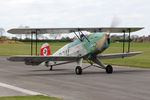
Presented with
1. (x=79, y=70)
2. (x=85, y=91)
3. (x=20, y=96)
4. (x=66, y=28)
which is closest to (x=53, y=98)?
(x=20, y=96)

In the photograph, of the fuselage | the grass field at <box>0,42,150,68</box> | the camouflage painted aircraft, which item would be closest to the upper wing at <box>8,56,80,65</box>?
the camouflage painted aircraft

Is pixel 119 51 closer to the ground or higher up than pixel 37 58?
higher up

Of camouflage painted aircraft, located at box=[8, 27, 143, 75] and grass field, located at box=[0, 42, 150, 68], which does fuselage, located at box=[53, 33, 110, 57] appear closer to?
camouflage painted aircraft, located at box=[8, 27, 143, 75]

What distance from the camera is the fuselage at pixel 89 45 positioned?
16.5 metres

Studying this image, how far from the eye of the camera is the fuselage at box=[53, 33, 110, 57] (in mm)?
16453

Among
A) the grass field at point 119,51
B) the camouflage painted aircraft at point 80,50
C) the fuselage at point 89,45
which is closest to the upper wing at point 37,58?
the camouflage painted aircraft at point 80,50

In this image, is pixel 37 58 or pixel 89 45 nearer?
pixel 37 58

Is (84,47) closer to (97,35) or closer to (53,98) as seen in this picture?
(97,35)

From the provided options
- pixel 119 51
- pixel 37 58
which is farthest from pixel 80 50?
pixel 119 51

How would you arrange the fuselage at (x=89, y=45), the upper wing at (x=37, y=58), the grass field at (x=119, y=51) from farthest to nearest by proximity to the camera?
the grass field at (x=119, y=51) → the fuselage at (x=89, y=45) → the upper wing at (x=37, y=58)

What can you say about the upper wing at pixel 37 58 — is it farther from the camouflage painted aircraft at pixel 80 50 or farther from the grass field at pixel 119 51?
the grass field at pixel 119 51

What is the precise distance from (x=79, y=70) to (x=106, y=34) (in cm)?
252

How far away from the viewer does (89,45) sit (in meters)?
17.0

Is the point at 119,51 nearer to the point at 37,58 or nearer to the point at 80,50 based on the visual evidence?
the point at 80,50
